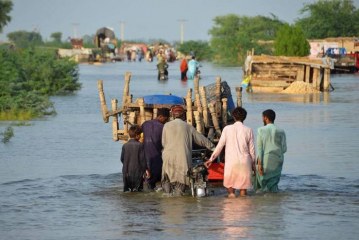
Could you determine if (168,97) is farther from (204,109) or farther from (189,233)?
(189,233)

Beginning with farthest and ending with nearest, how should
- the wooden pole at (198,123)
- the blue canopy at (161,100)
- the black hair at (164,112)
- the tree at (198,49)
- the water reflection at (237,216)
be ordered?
the tree at (198,49) < the blue canopy at (161,100) < the wooden pole at (198,123) < the black hair at (164,112) < the water reflection at (237,216)

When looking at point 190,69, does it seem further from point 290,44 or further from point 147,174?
point 147,174

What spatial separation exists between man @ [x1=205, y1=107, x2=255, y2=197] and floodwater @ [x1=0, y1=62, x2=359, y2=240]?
25cm

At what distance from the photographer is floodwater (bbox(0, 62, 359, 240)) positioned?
1224cm

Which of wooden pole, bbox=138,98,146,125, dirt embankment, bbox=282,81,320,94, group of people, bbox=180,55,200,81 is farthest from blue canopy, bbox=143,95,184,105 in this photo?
group of people, bbox=180,55,200,81

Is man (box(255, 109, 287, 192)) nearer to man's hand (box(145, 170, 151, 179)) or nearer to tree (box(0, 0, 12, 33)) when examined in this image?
man's hand (box(145, 170, 151, 179))

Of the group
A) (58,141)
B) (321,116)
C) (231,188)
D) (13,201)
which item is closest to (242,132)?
(231,188)

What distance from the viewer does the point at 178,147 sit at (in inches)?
560

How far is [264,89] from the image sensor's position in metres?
41.7

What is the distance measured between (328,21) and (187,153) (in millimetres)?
73099

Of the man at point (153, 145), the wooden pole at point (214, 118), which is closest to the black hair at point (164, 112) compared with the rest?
the man at point (153, 145)

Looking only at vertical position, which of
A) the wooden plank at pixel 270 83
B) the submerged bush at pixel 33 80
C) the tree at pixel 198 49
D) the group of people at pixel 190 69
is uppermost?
the submerged bush at pixel 33 80

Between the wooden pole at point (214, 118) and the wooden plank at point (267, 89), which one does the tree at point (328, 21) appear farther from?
the wooden pole at point (214, 118)

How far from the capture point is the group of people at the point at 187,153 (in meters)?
14.1
